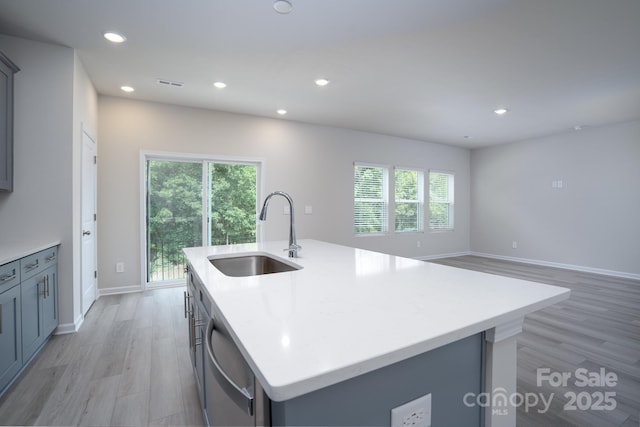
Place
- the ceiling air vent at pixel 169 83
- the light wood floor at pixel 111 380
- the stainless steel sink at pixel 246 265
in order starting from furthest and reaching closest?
the ceiling air vent at pixel 169 83
the stainless steel sink at pixel 246 265
the light wood floor at pixel 111 380

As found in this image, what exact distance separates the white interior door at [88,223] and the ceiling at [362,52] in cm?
83

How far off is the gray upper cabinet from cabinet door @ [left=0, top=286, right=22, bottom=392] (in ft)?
3.41

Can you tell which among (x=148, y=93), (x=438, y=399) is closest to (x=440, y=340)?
(x=438, y=399)

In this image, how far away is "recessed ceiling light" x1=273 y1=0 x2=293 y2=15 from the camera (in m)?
2.15

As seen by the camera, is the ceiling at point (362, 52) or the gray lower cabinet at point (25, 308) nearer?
the gray lower cabinet at point (25, 308)

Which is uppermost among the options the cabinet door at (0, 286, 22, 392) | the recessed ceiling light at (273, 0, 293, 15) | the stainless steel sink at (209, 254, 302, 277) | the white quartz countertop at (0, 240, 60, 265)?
the recessed ceiling light at (273, 0, 293, 15)

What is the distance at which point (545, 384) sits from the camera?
200 cm

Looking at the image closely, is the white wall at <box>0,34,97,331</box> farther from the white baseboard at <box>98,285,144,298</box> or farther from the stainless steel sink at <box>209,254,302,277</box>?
the stainless steel sink at <box>209,254,302,277</box>

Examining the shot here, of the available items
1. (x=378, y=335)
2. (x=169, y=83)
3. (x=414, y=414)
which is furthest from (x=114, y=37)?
(x=414, y=414)

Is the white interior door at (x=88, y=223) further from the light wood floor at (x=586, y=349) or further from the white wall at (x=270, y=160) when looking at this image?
the light wood floor at (x=586, y=349)

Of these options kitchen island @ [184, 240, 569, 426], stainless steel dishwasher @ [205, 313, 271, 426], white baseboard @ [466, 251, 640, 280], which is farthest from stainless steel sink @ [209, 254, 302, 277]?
white baseboard @ [466, 251, 640, 280]

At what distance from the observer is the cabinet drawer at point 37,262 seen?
211 cm

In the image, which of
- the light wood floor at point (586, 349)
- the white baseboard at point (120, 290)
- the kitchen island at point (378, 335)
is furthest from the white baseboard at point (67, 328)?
the light wood floor at point (586, 349)

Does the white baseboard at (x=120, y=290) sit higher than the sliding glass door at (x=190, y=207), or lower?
lower
